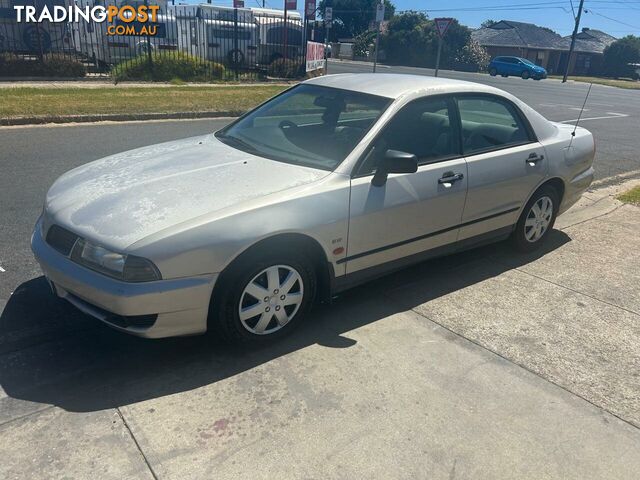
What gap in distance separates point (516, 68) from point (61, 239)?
47587mm

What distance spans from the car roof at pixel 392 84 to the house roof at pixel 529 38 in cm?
6484

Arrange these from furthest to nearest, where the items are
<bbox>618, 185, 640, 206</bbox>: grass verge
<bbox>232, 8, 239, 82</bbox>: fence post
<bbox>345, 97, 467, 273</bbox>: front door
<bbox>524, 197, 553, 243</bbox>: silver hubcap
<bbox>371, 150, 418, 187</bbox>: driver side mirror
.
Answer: <bbox>232, 8, 239, 82</bbox>: fence post < <bbox>618, 185, 640, 206</bbox>: grass verge < <bbox>524, 197, 553, 243</bbox>: silver hubcap < <bbox>345, 97, 467, 273</bbox>: front door < <bbox>371, 150, 418, 187</bbox>: driver side mirror

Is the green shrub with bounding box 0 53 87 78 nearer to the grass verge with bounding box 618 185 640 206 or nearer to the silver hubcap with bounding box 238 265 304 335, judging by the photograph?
A: the grass verge with bounding box 618 185 640 206

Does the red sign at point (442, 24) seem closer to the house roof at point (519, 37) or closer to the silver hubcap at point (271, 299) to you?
the silver hubcap at point (271, 299)

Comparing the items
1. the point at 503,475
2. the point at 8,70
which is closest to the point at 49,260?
the point at 503,475

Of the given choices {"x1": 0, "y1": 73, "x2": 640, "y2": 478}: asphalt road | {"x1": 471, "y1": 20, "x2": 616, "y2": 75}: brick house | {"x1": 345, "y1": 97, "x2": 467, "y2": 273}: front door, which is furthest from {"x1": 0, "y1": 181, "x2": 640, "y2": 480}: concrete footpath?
{"x1": 471, "y1": 20, "x2": 616, "y2": 75}: brick house

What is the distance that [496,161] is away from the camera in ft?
14.3

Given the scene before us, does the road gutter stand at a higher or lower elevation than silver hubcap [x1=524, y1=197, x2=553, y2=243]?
lower

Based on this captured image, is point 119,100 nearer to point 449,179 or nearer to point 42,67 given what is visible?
point 42,67

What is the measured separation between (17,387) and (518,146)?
402 cm

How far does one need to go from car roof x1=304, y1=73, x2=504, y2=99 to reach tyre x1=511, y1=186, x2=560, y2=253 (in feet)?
3.47

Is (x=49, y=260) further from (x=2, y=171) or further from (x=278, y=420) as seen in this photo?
(x=2, y=171)

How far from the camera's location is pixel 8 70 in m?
15.8

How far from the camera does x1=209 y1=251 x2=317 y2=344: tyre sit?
3062 mm
